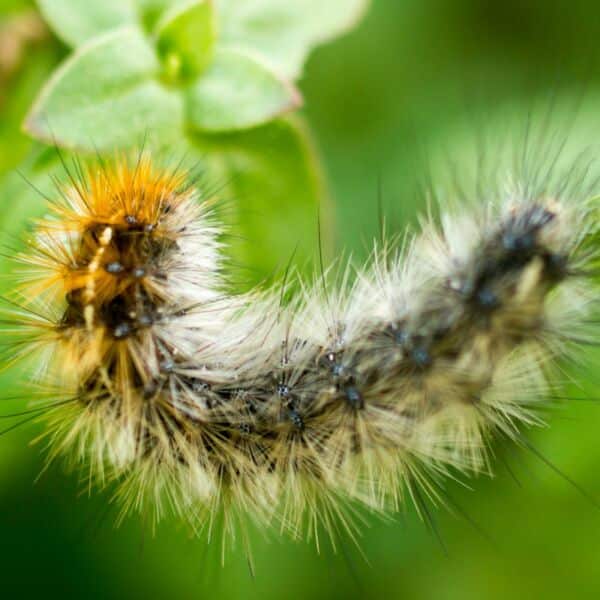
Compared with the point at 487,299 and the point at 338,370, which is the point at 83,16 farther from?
the point at 487,299

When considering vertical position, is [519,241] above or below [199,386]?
above

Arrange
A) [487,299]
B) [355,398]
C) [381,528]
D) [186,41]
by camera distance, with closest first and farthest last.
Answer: [487,299] < [355,398] < [186,41] < [381,528]

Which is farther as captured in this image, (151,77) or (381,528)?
(381,528)

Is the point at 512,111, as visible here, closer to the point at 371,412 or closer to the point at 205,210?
the point at 205,210

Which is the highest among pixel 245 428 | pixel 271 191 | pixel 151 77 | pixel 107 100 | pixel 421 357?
pixel 151 77

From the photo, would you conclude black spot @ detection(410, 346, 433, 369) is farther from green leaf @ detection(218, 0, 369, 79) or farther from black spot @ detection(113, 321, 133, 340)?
green leaf @ detection(218, 0, 369, 79)

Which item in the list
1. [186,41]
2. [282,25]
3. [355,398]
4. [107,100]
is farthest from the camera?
[282,25]

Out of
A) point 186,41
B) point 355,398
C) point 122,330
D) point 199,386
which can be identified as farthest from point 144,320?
point 186,41
